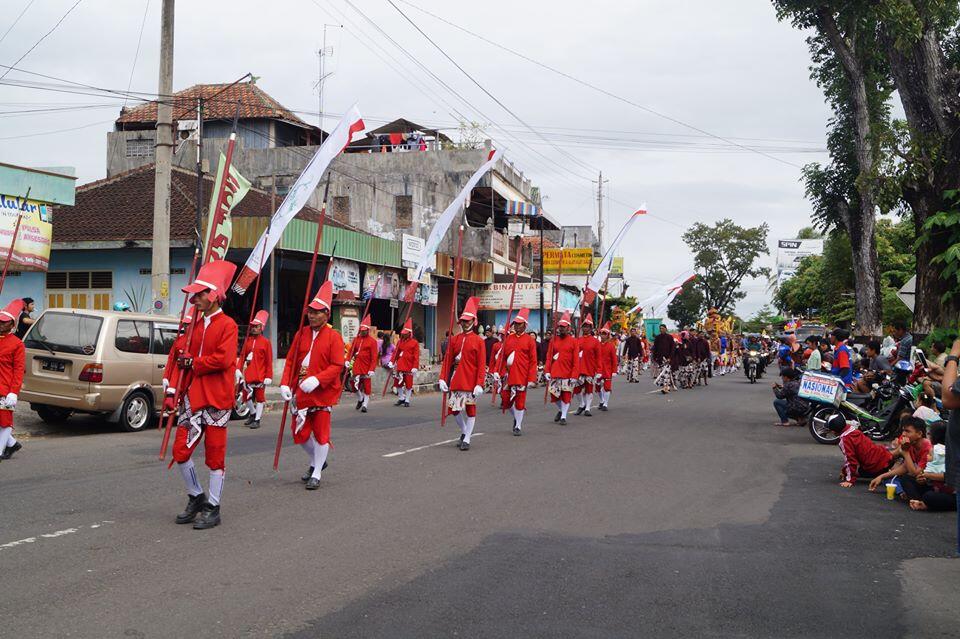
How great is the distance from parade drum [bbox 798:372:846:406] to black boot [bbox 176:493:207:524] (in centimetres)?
962

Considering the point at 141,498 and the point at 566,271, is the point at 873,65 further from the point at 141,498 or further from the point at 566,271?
the point at 141,498

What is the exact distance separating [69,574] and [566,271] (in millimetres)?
38601

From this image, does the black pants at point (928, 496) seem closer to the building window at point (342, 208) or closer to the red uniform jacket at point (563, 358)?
the red uniform jacket at point (563, 358)

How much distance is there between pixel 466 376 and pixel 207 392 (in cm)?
557

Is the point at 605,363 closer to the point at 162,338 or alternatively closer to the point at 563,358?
the point at 563,358

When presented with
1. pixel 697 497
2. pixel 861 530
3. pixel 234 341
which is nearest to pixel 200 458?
pixel 234 341

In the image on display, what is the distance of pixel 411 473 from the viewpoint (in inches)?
385

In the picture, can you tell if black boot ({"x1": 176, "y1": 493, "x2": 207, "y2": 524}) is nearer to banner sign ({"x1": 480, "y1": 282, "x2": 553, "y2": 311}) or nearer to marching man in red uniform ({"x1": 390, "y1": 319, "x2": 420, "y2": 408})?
marching man in red uniform ({"x1": 390, "y1": 319, "x2": 420, "y2": 408})

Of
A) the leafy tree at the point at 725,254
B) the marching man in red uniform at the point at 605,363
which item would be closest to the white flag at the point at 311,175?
the marching man in red uniform at the point at 605,363

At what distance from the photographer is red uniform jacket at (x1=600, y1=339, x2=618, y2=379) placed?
19.0 metres

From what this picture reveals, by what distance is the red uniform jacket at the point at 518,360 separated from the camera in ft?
46.8

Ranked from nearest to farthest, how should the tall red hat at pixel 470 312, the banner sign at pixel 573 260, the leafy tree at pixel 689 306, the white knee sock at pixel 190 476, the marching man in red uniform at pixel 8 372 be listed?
the white knee sock at pixel 190 476 < the marching man in red uniform at pixel 8 372 < the tall red hat at pixel 470 312 < the banner sign at pixel 573 260 < the leafy tree at pixel 689 306

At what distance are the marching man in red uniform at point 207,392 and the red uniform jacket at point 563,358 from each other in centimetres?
1009

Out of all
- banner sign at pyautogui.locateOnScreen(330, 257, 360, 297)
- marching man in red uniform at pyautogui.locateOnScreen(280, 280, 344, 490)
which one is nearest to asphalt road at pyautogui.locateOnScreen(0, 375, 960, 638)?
marching man in red uniform at pyautogui.locateOnScreen(280, 280, 344, 490)
